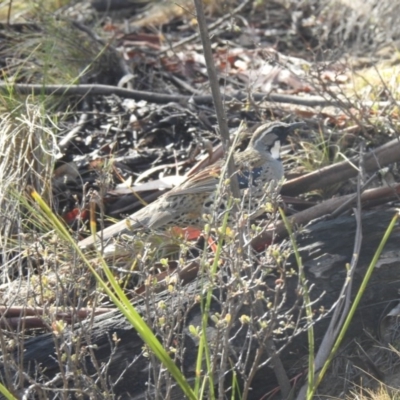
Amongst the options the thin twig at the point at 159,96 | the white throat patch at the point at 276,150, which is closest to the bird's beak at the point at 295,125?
the white throat patch at the point at 276,150

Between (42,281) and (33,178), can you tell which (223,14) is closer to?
(33,178)

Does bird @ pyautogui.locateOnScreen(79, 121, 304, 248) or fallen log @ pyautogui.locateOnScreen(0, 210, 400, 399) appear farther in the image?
bird @ pyautogui.locateOnScreen(79, 121, 304, 248)

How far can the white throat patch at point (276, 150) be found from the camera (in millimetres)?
5931

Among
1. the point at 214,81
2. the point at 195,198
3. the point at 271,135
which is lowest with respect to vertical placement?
the point at 195,198

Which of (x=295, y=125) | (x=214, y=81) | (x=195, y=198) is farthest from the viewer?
(x=295, y=125)

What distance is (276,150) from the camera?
5.99 m

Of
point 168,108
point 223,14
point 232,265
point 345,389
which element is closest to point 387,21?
point 223,14

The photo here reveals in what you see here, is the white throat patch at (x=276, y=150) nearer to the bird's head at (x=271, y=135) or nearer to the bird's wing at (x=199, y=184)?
the bird's head at (x=271, y=135)

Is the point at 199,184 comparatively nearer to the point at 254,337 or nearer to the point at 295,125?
the point at 295,125

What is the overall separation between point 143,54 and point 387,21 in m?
2.14

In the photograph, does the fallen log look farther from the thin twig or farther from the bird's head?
the thin twig

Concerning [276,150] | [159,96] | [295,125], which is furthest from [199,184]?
[159,96]

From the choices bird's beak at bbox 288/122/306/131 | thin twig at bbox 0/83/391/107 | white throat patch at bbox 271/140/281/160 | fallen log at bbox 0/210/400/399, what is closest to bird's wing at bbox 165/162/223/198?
white throat patch at bbox 271/140/281/160

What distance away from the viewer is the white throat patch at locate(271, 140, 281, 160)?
5.93 metres
